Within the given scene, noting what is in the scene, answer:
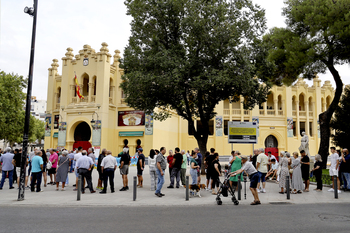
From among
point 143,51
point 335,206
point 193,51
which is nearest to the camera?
point 335,206

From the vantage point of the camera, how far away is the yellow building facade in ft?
104

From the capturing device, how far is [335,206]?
8711 millimetres

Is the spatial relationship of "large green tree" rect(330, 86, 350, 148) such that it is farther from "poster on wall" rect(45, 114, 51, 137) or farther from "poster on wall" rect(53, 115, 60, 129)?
"poster on wall" rect(45, 114, 51, 137)

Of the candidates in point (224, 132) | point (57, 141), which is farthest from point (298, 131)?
point (57, 141)

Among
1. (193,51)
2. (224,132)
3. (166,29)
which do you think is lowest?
(224,132)

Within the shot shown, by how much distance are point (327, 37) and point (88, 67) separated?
24.6 metres

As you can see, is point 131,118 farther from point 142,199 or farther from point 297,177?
point 297,177

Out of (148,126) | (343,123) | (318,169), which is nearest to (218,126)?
(148,126)

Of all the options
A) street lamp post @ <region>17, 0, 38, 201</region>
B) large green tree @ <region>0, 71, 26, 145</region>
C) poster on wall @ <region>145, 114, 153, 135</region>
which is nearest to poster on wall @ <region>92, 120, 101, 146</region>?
poster on wall @ <region>145, 114, 153, 135</region>

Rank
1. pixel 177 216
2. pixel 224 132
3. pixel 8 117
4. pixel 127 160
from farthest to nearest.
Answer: pixel 224 132 → pixel 8 117 → pixel 127 160 → pixel 177 216

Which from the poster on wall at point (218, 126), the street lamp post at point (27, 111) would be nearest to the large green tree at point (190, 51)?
the street lamp post at point (27, 111)

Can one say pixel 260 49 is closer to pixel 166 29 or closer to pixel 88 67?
pixel 166 29

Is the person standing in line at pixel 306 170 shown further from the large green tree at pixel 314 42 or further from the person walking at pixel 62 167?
the person walking at pixel 62 167

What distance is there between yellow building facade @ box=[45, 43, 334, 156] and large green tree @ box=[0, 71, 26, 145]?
11.5 ft
